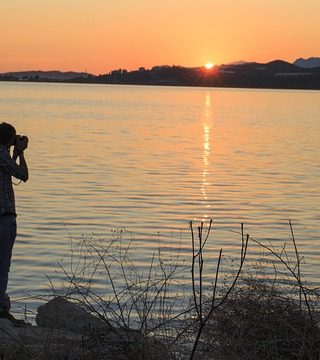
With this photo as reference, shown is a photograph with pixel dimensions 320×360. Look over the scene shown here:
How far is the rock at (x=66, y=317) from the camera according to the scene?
7.34 metres

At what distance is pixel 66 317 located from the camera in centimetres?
802

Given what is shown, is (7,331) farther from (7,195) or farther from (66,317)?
(7,195)

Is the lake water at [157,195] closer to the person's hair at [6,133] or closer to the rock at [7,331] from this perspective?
the rock at [7,331]

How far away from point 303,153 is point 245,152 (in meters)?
2.61

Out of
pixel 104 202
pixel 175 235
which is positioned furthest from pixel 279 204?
pixel 175 235

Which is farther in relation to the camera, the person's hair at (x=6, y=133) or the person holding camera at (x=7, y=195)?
the person's hair at (x=6, y=133)

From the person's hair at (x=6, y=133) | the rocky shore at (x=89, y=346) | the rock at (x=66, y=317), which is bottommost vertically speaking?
the rock at (x=66, y=317)

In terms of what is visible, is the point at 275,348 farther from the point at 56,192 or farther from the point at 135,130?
the point at 135,130

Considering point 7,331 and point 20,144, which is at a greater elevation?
point 20,144

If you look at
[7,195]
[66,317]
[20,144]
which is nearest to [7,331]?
[66,317]

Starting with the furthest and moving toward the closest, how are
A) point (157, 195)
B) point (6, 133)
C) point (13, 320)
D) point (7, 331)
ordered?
1. point (157, 195)
2. point (13, 320)
3. point (6, 133)
4. point (7, 331)

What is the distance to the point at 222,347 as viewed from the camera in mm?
6461

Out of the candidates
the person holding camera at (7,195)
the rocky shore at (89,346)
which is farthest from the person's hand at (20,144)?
the rocky shore at (89,346)

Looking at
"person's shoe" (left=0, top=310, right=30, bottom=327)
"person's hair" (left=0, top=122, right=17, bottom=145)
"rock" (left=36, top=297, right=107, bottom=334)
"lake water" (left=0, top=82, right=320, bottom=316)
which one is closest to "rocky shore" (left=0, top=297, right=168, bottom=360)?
"rock" (left=36, top=297, right=107, bottom=334)
